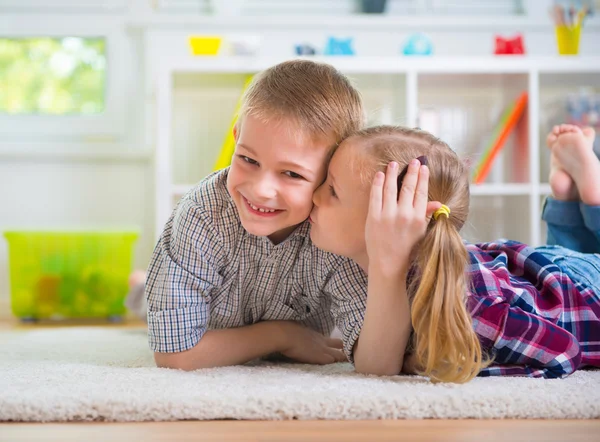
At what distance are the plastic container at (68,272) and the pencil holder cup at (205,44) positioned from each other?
600mm

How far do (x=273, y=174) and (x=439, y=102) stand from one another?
1.51 metres

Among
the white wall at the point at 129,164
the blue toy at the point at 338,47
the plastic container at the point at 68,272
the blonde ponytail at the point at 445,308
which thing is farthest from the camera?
the white wall at the point at 129,164

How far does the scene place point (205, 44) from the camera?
7.15ft

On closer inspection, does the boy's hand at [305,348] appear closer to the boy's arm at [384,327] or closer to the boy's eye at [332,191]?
the boy's arm at [384,327]

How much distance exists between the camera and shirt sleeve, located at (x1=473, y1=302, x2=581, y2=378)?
1.01m

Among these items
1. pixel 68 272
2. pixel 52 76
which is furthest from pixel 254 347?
pixel 52 76

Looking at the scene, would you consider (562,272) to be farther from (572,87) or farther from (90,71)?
(90,71)

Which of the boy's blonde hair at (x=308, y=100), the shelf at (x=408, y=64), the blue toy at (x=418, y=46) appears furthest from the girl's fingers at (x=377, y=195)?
the blue toy at (x=418, y=46)

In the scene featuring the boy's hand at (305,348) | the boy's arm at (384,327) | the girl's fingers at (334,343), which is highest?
the boy's arm at (384,327)

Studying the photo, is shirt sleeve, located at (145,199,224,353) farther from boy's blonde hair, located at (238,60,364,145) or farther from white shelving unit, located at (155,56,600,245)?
white shelving unit, located at (155,56,600,245)

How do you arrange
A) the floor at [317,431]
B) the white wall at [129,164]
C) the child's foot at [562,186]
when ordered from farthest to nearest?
the white wall at [129,164], the child's foot at [562,186], the floor at [317,431]

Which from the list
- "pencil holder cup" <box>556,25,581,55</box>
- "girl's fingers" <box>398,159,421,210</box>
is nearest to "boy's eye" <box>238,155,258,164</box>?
"girl's fingers" <box>398,159,421,210</box>

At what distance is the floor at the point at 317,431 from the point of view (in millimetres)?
759

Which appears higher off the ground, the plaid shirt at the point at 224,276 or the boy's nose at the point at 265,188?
the boy's nose at the point at 265,188
